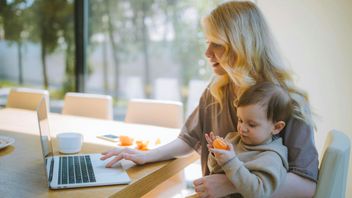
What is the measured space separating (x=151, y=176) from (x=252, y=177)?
0.40 metres

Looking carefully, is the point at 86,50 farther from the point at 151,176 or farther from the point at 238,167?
the point at 238,167

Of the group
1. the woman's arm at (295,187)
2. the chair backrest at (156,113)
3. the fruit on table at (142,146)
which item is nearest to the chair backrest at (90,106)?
the chair backrest at (156,113)

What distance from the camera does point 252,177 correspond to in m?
1.08

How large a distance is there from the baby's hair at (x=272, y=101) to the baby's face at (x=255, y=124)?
16mm

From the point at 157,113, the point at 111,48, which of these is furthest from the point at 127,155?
the point at 111,48

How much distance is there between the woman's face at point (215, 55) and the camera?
138cm

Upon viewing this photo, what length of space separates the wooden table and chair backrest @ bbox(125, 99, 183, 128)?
20cm

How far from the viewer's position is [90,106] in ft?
8.82

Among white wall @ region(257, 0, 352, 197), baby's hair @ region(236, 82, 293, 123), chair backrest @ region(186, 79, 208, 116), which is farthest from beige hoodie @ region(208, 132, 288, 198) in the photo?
chair backrest @ region(186, 79, 208, 116)

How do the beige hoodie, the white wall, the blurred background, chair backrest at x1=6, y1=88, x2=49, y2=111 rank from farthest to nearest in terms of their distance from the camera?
the blurred background → chair backrest at x1=6, y1=88, x2=49, y2=111 → the white wall → the beige hoodie

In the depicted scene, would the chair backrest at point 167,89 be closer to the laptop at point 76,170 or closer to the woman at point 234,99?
the woman at point 234,99

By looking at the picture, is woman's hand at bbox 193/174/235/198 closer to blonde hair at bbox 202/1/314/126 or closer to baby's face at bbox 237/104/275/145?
baby's face at bbox 237/104/275/145

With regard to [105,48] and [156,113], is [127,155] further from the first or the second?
[105,48]

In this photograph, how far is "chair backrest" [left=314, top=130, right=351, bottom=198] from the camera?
1137 mm
